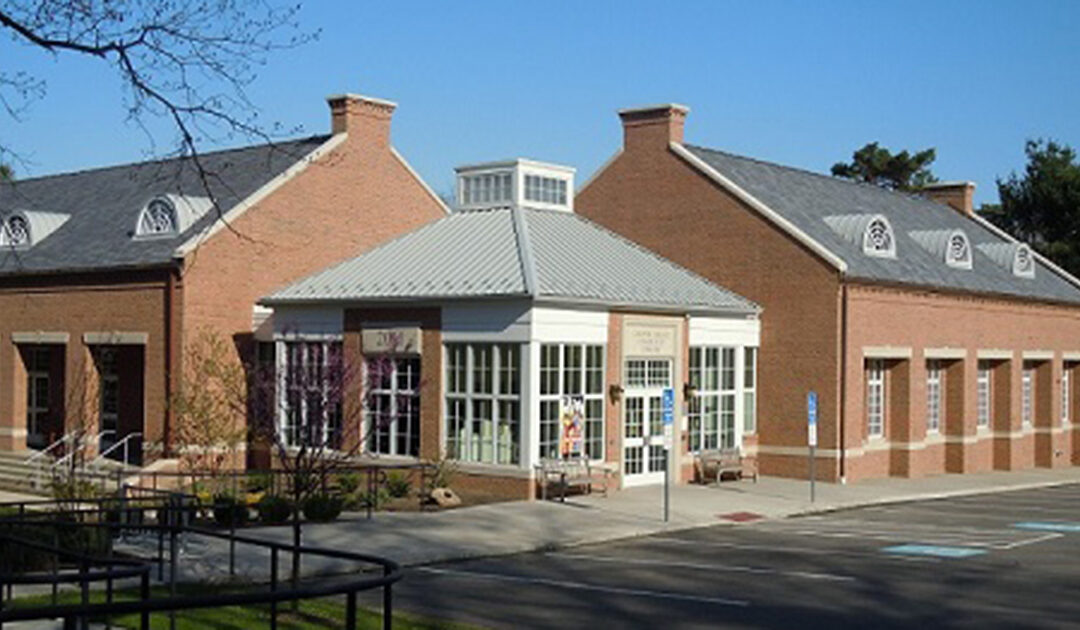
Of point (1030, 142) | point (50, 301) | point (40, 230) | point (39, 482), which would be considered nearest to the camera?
point (39, 482)

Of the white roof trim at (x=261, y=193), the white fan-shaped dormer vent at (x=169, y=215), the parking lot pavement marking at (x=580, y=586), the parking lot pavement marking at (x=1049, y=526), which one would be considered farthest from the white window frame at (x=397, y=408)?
the parking lot pavement marking at (x=1049, y=526)

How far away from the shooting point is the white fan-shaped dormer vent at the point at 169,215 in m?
35.8

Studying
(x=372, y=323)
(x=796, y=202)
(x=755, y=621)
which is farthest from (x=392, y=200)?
(x=755, y=621)

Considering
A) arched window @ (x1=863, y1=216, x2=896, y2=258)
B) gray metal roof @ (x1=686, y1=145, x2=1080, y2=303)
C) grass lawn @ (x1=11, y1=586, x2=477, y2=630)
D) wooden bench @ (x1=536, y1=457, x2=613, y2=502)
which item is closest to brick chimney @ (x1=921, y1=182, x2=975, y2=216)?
gray metal roof @ (x1=686, y1=145, x2=1080, y2=303)

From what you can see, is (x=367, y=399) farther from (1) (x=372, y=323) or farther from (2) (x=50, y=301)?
(2) (x=50, y=301)

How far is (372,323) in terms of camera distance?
31.9m

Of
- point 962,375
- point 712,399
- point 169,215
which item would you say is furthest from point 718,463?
point 169,215

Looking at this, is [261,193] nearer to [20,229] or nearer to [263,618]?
[20,229]

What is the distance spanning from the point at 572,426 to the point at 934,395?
54.0 ft

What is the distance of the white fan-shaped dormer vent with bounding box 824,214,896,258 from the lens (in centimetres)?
3841

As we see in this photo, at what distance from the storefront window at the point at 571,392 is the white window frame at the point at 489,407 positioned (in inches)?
21.1

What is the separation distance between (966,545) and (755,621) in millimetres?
9489

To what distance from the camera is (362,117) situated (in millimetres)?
39062

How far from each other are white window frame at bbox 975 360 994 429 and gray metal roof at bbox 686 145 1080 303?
264 centimetres
